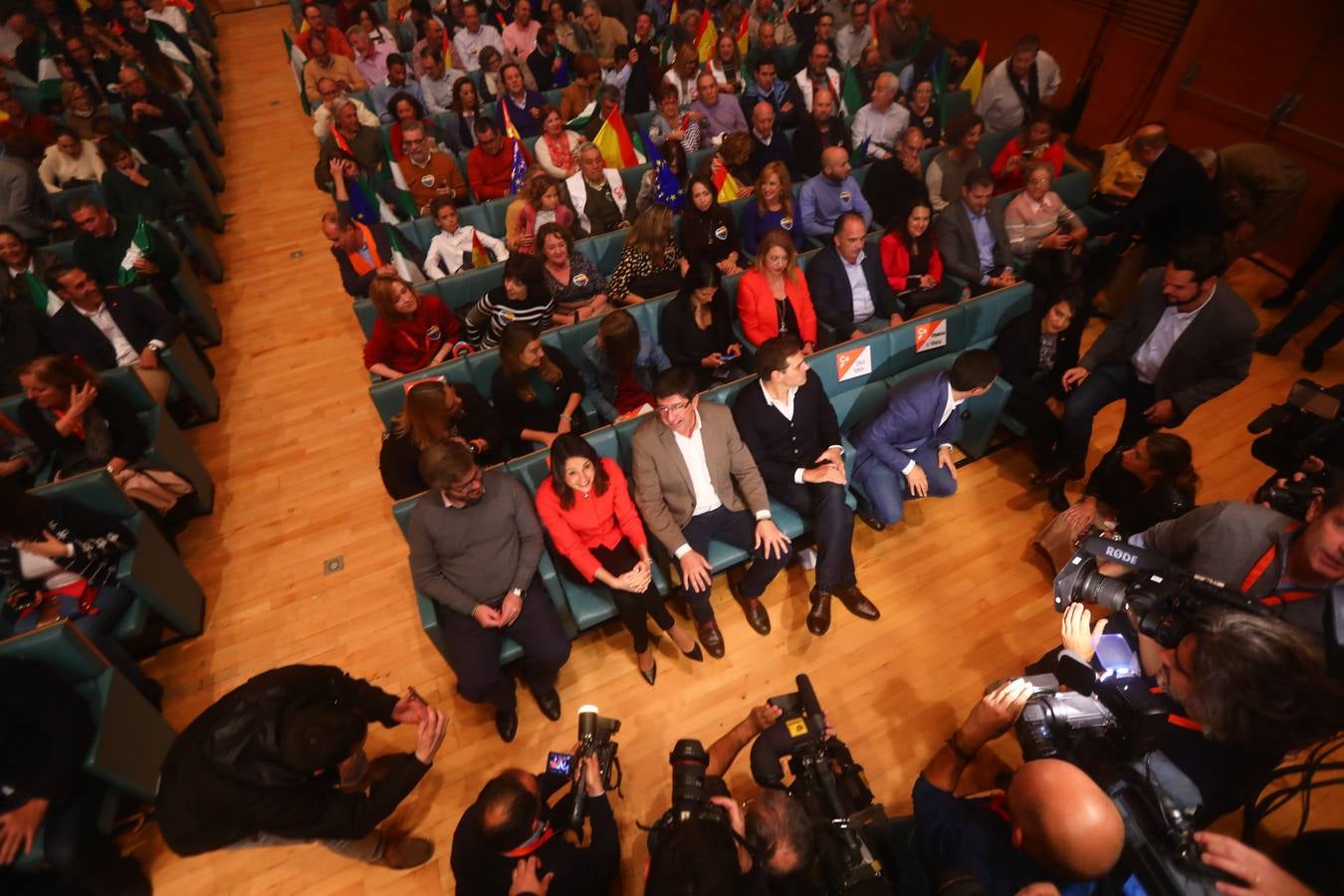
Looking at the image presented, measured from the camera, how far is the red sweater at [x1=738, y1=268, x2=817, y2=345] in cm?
342

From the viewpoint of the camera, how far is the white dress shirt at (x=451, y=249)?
13.2 ft

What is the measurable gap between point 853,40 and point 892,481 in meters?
5.60

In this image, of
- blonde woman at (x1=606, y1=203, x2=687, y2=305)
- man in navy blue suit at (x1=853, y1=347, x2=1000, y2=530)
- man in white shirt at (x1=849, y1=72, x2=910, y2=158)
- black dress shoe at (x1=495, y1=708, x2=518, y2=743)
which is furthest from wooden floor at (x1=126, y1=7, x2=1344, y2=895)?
man in white shirt at (x1=849, y1=72, x2=910, y2=158)

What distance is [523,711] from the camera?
2.72 m

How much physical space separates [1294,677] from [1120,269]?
146 inches

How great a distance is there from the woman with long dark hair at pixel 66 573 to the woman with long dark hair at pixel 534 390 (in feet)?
5.74

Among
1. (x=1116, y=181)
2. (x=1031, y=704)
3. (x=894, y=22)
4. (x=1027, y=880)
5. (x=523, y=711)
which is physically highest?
(x=894, y=22)

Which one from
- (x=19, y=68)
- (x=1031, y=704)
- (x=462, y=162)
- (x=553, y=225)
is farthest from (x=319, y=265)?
(x=1031, y=704)

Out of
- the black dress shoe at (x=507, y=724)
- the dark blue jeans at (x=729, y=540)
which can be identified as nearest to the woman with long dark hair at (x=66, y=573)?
the black dress shoe at (x=507, y=724)

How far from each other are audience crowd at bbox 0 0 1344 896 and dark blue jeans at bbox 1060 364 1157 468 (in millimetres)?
23

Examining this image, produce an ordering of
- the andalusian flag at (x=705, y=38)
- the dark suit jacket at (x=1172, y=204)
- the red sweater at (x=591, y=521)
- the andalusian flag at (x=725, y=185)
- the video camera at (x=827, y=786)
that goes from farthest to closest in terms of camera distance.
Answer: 1. the andalusian flag at (x=705, y=38)
2. the andalusian flag at (x=725, y=185)
3. the dark suit jacket at (x=1172, y=204)
4. the red sweater at (x=591, y=521)
5. the video camera at (x=827, y=786)

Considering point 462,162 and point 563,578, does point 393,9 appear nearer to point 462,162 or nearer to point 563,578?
point 462,162

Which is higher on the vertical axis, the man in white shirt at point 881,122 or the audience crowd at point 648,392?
the man in white shirt at point 881,122

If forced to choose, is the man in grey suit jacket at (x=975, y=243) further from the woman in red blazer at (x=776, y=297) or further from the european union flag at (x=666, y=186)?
the european union flag at (x=666, y=186)
